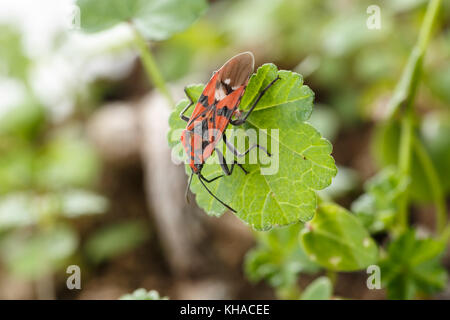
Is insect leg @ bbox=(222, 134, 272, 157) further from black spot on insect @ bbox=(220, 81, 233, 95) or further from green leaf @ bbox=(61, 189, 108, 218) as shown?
green leaf @ bbox=(61, 189, 108, 218)

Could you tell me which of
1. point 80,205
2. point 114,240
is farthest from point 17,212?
point 114,240

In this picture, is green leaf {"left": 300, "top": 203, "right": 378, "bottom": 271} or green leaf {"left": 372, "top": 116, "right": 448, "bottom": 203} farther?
green leaf {"left": 372, "top": 116, "right": 448, "bottom": 203}

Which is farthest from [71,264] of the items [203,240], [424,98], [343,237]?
[424,98]

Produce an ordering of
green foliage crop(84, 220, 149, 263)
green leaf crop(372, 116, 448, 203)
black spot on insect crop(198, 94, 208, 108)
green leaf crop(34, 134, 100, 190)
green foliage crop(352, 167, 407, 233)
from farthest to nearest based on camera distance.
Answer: green leaf crop(34, 134, 100, 190)
green foliage crop(84, 220, 149, 263)
green leaf crop(372, 116, 448, 203)
green foliage crop(352, 167, 407, 233)
black spot on insect crop(198, 94, 208, 108)

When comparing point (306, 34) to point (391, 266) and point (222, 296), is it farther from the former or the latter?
point (391, 266)

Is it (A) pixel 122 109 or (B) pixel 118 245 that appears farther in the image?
(A) pixel 122 109

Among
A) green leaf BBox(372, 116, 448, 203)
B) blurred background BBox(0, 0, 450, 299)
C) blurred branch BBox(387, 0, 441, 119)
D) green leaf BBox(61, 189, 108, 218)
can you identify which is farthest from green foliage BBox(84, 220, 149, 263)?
blurred branch BBox(387, 0, 441, 119)

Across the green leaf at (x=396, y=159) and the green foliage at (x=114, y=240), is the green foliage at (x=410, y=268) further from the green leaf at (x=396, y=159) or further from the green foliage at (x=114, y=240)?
the green foliage at (x=114, y=240)
